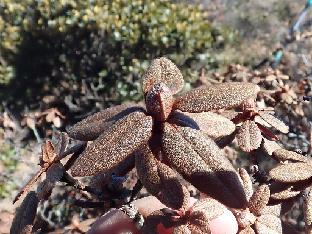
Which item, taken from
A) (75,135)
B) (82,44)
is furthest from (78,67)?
(75,135)

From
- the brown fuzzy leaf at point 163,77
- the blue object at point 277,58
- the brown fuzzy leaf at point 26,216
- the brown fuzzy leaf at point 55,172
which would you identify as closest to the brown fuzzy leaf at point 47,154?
the brown fuzzy leaf at point 55,172

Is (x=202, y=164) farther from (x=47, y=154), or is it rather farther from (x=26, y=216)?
(x=26, y=216)

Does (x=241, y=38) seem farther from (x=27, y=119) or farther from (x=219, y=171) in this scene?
(x=219, y=171)

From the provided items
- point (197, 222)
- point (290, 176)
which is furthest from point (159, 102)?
point (290, 176)

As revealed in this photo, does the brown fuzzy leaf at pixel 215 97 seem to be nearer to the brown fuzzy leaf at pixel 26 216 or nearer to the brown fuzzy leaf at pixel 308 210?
the brown fuzzy leaf at pixel 308 210

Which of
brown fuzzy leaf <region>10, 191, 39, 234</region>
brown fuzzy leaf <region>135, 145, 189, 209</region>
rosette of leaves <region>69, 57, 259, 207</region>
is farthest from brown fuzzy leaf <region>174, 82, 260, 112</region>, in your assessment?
brown fuzzy leaf <region>10, 191, 39, 234</region>

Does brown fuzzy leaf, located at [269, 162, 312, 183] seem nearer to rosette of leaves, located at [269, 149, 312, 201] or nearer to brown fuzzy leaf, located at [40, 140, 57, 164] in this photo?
rosette of leaves, located at [269, 149, 312, 201]

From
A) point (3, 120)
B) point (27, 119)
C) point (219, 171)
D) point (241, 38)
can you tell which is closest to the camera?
point (219, 171)
